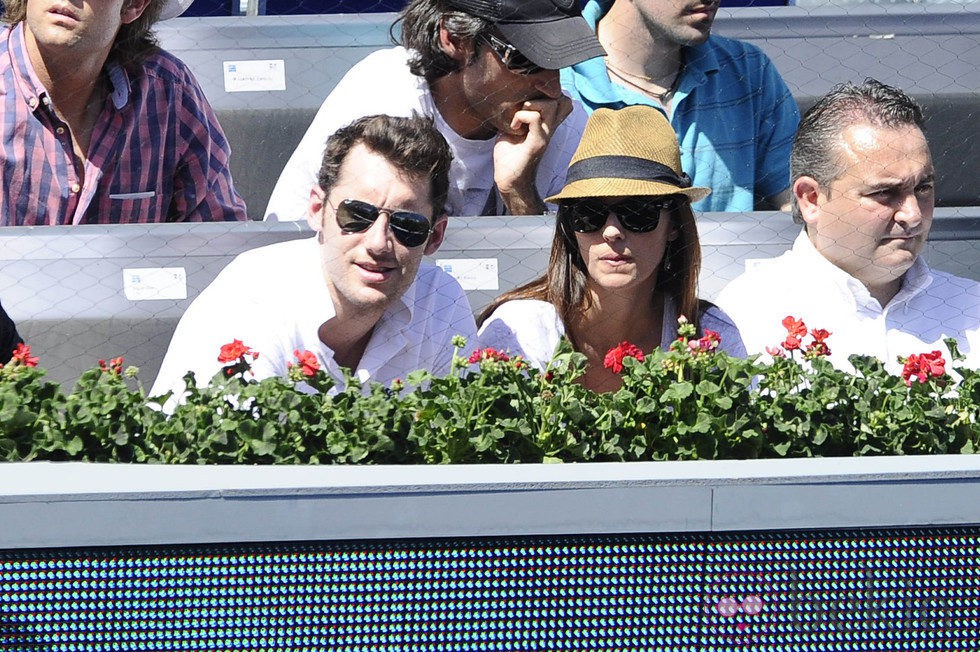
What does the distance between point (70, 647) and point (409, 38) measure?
1794mm

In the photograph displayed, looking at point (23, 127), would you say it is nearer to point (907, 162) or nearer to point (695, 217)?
point (695, 217)

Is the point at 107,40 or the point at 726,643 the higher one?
the point at 107,40

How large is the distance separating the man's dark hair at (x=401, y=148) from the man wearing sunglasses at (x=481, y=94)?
0.35 metres

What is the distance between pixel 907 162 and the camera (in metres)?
2.75

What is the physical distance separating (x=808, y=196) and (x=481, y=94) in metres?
0.79

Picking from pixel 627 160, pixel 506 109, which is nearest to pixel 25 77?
pixel 506 109

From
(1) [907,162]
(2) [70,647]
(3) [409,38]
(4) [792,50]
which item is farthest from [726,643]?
(4) [792,50]

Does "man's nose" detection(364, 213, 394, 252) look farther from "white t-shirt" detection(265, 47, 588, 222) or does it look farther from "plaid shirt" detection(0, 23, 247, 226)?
"plaid shirt" detection(0, 23, 247, 226)

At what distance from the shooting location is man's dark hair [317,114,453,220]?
8.50 ft

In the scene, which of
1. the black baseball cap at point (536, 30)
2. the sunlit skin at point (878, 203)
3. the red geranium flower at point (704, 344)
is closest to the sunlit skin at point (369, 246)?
the black baseball cap at point (536, 30)

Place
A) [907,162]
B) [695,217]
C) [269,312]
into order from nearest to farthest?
[269,312], [907,162], [695,217]

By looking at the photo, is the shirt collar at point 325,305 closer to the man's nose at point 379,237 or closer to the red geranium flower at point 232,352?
the man's nose at point 379,237

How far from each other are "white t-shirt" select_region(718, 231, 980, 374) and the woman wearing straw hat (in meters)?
0.10

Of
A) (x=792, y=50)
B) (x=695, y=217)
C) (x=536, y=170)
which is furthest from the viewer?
(x=792, y=50)
